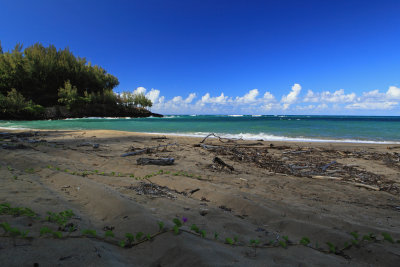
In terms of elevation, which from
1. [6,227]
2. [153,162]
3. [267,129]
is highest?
[267,129]

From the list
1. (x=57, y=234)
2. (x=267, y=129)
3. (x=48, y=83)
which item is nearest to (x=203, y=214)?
(x=57, y=234)

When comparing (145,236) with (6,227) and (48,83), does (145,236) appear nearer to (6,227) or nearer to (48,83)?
(6,227)

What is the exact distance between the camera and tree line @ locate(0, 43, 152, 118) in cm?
4056

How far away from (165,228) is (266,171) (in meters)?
4.44

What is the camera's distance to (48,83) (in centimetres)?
5691

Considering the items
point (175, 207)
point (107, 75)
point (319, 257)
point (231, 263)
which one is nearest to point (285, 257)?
point (319, 257)

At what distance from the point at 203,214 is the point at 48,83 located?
7360cm

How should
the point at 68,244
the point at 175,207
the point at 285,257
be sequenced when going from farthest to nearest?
the point at 175,207
the point at 285,257
the point at 68,244

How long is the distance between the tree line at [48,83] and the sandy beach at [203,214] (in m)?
46.4

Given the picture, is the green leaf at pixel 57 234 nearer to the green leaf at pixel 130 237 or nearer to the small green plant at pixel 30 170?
the green leaf at pixel 130 237

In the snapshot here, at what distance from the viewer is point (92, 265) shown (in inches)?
51.6

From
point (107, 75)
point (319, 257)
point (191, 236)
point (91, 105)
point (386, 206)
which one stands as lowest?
point (386, 206)

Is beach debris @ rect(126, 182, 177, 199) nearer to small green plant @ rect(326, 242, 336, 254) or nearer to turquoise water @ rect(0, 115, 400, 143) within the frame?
small green plant @ rect(326, 242, 336, 254)

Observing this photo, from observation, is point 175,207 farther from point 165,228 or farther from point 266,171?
point 266,171
